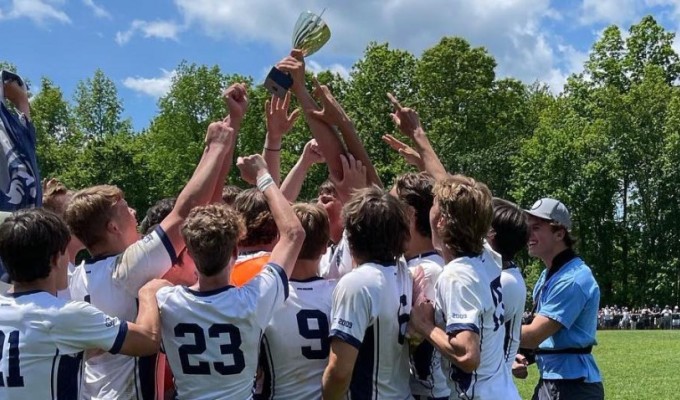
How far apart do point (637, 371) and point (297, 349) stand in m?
16.2

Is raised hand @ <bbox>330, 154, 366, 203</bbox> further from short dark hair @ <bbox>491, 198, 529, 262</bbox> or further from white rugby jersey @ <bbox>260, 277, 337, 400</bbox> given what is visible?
white rugby jersey @ <bbox>260, 277, 337, 400</bbox>

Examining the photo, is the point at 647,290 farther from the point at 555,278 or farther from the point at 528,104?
the point at 555,278

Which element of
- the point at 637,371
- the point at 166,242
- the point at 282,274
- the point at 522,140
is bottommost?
the point at 637,371

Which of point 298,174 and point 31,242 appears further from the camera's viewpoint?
point 298,174

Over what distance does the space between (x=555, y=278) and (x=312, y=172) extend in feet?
125

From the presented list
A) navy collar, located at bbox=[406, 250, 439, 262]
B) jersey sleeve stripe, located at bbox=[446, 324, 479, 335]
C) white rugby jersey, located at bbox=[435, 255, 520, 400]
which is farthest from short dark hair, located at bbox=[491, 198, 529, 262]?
jersey sleeve stripe, located at bbox=[446, 324, 479, 335]

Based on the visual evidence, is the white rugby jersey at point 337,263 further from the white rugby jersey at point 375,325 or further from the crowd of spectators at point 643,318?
the crowd of spectators at point 643,318

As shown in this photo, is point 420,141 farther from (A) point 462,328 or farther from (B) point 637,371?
(B) point 637,371

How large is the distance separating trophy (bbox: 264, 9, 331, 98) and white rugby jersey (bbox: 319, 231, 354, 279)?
111cm

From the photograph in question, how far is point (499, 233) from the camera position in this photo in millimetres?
Result: 5207

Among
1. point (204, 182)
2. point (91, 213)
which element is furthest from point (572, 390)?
point (91, 213)

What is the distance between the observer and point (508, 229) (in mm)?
5203

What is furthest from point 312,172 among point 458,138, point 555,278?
point 555,278

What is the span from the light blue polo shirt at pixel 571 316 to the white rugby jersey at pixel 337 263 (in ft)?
5.87
